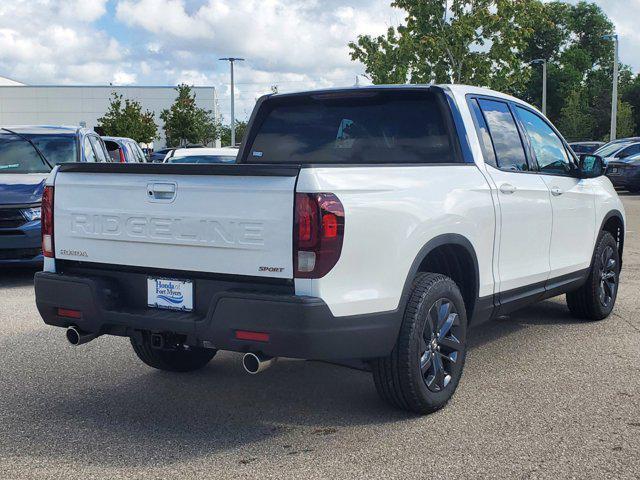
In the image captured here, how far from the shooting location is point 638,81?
7181 centimetres

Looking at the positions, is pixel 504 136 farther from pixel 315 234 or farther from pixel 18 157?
pixel 18 157

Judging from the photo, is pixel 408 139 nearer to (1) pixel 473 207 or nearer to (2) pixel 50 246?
(1) pixel 473 207

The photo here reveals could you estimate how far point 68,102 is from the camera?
93.6 metres

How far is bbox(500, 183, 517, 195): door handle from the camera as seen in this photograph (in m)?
5.28

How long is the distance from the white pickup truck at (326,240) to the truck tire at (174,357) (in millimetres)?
11

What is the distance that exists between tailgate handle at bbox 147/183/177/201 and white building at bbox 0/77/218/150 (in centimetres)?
9051

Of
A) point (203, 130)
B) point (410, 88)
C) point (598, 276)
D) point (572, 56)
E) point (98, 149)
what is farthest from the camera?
point (572, 56)

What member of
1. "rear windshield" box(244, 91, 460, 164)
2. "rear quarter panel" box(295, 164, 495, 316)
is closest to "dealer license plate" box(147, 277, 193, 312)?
"rear quarter panel" box(295, 164, 495, 316)

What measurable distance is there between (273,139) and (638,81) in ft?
240

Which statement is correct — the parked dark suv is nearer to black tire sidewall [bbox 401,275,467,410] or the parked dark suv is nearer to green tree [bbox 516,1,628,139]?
black tire sidewall [bbox 401,275,467,410]

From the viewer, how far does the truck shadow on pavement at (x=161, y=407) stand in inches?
163

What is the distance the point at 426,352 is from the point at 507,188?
1435mm

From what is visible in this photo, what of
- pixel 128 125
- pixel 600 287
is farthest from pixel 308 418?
pixel 128 125

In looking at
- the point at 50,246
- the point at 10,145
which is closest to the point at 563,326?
the point at 50,246
